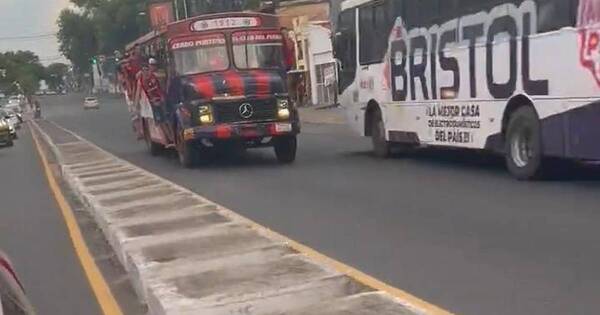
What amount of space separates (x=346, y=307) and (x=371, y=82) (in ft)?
47.1

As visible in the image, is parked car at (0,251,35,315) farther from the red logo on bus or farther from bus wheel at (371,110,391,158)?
bus wheel at (371,110,391,158)

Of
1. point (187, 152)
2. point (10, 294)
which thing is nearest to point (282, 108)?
point (187, 152)

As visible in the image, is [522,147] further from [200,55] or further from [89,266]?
[200,55]

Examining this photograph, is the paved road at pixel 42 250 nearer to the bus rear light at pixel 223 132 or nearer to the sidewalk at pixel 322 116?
the bus rear light at pixel 223 132

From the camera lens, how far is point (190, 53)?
69.3 feet

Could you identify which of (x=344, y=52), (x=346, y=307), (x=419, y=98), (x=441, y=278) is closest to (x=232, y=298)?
(x=346, y=307)

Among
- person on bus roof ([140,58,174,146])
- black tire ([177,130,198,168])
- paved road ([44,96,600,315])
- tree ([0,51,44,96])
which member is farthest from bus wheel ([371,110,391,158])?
tree ([0,51,44,96])

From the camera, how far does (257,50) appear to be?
2120 cm

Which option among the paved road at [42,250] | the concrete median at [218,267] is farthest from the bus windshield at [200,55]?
the concrete median at [218,267]

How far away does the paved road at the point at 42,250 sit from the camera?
8828mm

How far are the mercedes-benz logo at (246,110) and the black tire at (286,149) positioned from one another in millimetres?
1267

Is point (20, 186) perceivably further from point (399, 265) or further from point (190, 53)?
point (399, 265)

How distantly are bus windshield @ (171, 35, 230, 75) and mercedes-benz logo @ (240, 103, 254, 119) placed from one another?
42.3 inches

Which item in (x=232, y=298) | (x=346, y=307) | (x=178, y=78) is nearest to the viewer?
(x=346, y=307)
